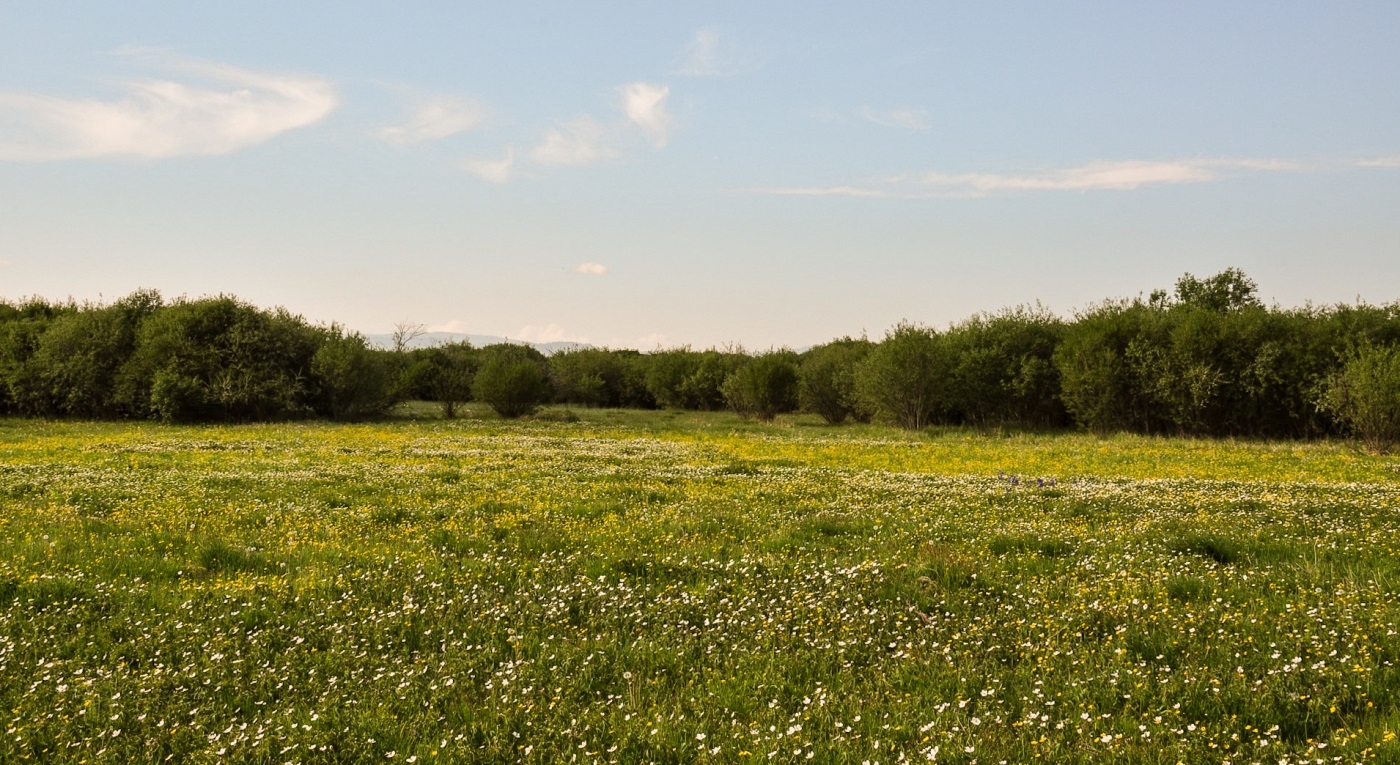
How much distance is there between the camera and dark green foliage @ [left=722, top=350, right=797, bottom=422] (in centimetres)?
5984

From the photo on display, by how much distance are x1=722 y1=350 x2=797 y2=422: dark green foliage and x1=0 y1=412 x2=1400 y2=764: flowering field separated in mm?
42231

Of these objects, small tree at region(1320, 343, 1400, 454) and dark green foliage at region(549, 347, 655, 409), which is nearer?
small tree at region(1320, 343, 1400, 454)

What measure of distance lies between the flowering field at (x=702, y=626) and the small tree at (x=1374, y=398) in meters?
19.6

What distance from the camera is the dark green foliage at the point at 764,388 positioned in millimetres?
59844

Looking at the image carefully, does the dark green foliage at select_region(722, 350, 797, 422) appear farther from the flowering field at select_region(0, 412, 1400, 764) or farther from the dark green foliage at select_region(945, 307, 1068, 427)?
the flowering field at select_region(0, 412, 1400, 764)

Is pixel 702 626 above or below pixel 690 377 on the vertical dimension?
below

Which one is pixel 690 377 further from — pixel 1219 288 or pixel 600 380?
pixel 1219 288

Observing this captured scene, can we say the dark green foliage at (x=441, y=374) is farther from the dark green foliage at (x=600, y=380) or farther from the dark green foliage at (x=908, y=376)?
the dark green foliage at (x=908, y=376)

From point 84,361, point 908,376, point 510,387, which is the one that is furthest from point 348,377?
point 908,376

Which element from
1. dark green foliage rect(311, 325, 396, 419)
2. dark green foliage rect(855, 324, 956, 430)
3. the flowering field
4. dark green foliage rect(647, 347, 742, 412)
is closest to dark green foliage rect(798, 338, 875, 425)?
dark green foliage rect(855, 324, 956, 430)

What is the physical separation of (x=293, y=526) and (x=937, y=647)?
37.3ft

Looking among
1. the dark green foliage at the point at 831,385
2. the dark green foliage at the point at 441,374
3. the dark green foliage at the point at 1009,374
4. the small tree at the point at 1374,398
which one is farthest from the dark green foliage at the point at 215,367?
the small tree at the point at 1374,398

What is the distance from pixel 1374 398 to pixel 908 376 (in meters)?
21.9

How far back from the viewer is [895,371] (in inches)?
1906
